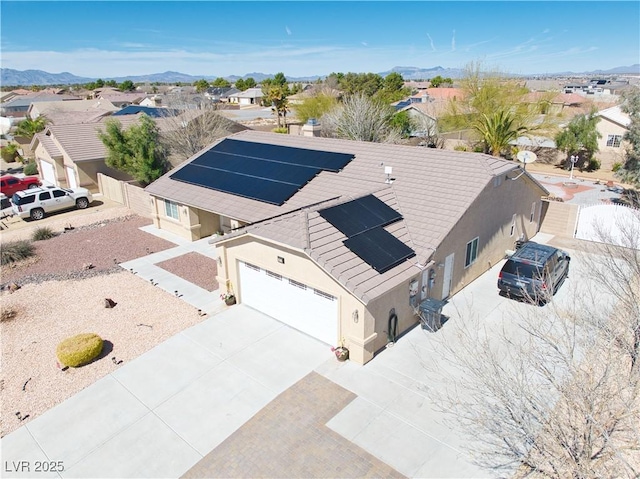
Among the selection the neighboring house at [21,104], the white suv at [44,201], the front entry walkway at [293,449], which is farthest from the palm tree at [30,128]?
the front entry walkway at [293,449]

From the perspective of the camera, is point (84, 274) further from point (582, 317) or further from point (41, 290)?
point (582, 317)

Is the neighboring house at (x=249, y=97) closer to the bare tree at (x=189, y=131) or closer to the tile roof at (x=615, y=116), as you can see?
the bare tree at (x=189, y=131)

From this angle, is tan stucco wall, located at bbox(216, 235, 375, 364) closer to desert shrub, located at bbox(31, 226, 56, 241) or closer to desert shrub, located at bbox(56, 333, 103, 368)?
desert shrub, located at bbox(56, 333, 103, 368)

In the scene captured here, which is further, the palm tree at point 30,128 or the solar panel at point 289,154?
the palm tree at point 30,128

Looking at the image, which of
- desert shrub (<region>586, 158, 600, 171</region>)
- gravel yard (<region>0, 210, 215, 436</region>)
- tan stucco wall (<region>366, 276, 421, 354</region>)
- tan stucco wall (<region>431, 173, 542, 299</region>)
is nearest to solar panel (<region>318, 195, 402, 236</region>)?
tan stucco wall (<region>431, 173, 542, 299</region>)

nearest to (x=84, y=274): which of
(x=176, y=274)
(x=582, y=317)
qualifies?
(x=176, y=274)

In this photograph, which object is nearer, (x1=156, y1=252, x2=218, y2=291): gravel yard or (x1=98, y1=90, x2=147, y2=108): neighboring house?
(x1=156, y1=252, x2=218, y2=291): gravel yard
